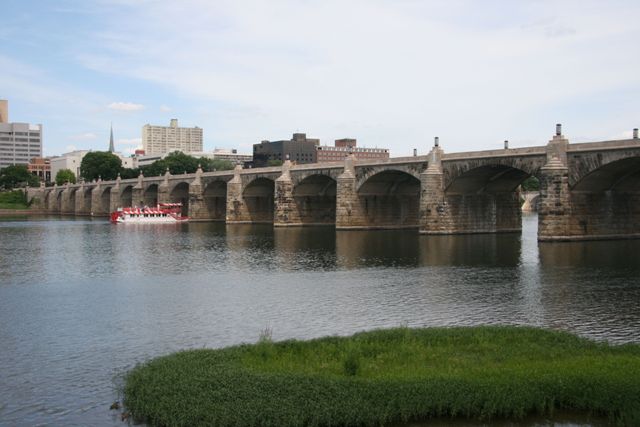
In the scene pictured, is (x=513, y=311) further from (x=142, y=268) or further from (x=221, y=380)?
(x=142, y=268)

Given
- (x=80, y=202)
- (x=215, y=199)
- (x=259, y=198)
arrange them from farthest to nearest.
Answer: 1. (x=80, y=202)
2. (x=215, y=199)
3. (x=259, y=198)

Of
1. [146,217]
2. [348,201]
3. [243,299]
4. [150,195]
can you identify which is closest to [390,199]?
[348,201]

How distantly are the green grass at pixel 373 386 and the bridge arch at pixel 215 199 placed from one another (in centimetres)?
10618

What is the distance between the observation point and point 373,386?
1827cm

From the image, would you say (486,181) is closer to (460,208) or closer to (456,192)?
(456,192)

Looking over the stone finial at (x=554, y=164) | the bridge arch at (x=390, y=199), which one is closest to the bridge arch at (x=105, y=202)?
the bridge arch at (x=390, y=199)

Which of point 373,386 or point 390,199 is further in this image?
point 390,199

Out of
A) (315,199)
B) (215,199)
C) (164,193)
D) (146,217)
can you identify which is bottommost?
(146,217)

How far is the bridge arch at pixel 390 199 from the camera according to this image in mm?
91812

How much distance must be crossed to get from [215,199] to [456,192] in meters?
61.3

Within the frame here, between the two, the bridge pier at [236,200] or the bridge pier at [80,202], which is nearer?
the bridge pier at [236,200]

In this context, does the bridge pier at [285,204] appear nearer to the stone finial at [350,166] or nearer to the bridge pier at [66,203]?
the stone finial at [350,166]

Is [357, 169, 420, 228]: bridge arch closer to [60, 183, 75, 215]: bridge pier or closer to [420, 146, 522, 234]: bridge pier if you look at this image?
[420, 146, 522, 234]: bridge pier

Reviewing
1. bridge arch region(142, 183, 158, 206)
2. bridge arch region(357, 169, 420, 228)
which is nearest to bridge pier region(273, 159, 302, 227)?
bridge arch region(357, 169, 420, 228)
